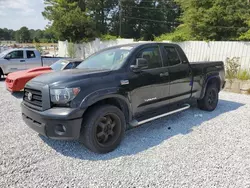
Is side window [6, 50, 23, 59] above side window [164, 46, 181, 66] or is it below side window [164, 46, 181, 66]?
below

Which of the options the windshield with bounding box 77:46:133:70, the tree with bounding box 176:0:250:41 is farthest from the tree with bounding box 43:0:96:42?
the windshield with bounding box 77:46:133:70

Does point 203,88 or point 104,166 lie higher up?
point 203,88

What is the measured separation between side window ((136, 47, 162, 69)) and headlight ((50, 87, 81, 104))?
1.54 m

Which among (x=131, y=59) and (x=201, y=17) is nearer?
(x=131, y=59)

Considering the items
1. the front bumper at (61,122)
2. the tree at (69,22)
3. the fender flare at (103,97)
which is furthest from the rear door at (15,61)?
the tree at (69,22)

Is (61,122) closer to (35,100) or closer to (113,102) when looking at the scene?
(35,100)

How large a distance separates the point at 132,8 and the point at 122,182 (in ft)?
138

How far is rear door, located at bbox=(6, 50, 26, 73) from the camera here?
986cm

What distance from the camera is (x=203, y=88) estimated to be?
533 cm

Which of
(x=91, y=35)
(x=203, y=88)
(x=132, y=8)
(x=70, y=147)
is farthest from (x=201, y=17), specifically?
(x=132, y=8)

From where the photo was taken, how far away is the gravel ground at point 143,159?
2676mm

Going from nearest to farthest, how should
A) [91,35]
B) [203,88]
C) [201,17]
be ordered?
[203,88]
[201,17]
[91,35]

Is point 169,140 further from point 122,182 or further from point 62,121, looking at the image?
point 62,121

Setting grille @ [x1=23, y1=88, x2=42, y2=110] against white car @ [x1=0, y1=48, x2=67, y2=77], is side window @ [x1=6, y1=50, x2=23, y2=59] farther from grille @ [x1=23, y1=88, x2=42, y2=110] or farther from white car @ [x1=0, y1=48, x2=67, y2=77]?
grille @ [x1=23, y1=88, x2=42, y2=110]
